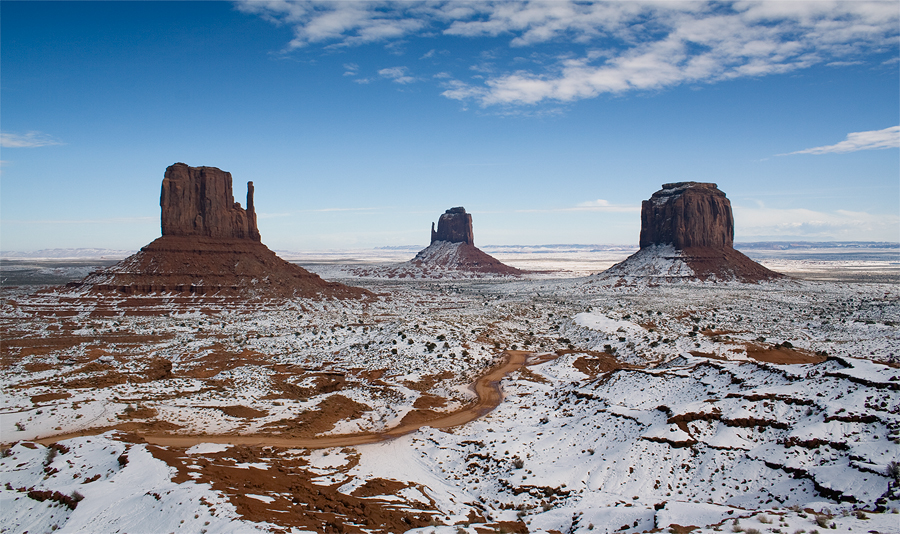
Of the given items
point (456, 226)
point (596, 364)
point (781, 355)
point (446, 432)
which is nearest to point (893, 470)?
point (446, 432)

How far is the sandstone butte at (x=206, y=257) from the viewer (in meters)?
57.3

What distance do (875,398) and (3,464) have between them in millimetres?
26992

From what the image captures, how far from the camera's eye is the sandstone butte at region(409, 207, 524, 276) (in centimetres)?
13412

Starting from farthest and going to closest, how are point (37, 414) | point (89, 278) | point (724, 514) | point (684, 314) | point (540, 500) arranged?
point (89, 278) < point (684, 314) < point (37, 414) < point (540, 500) < point (724, 514)

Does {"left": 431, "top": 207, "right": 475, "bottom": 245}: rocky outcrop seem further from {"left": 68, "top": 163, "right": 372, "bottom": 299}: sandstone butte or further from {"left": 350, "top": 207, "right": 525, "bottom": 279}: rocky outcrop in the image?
{"left": 68, "top": 163, "right": 372, "bottom": 299}: sandstone butte

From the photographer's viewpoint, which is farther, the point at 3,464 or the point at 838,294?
the point at 838,294

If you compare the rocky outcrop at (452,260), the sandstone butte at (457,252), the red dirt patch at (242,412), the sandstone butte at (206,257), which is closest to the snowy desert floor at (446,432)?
the red dirt patch at (242,412)

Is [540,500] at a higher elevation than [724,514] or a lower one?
lower

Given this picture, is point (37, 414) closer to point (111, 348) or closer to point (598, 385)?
point (111, 348)

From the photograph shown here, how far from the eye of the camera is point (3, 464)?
567 inches

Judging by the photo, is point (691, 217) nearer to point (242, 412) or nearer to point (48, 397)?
point (242, 412)

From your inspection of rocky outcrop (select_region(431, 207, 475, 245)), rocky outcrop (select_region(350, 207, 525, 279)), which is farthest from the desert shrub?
rocky outcrop (select_region(431, 207, 475, 245))

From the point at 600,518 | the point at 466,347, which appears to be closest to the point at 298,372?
the point at 466,347

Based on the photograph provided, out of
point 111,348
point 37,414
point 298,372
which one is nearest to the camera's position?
point 37,414
